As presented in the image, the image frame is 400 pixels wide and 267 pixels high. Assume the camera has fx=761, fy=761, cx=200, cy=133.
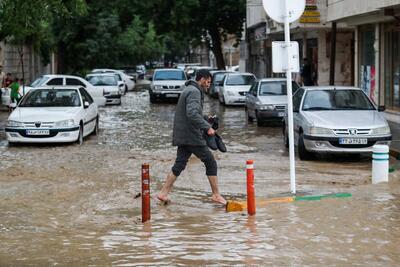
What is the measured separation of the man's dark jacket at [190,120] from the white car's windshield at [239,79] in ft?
75.1

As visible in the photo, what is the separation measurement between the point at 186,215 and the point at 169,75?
91.1 feet

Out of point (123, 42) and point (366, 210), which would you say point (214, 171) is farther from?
point (123, 42)

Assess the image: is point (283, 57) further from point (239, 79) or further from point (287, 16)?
point (239, 79)

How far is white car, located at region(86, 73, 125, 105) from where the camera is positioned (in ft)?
114

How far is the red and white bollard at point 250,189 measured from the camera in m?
9.23

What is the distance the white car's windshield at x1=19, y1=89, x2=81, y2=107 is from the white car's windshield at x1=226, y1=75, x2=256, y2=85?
14.5 m

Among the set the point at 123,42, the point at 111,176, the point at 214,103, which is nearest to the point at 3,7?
the point at 111,176

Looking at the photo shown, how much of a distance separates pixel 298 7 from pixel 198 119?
2.29 metres

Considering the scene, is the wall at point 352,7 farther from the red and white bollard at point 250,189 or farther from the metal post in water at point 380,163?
the red and white bollard at point 250,189

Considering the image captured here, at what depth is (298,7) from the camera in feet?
35.2

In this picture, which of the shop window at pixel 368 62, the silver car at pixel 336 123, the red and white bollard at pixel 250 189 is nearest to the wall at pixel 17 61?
the shop window at pixel 368 62

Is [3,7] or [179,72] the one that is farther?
[179,72]

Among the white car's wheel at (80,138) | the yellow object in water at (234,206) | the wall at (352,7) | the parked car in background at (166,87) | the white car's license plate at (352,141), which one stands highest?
the wall at (352,7)

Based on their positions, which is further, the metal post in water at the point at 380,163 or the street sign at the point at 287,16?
the metal post in water at the point at 380,163
